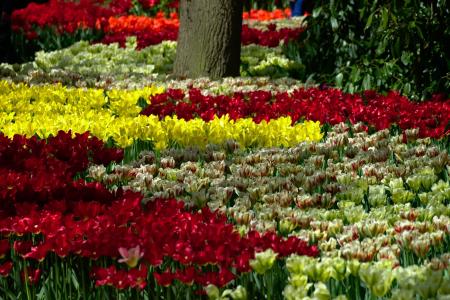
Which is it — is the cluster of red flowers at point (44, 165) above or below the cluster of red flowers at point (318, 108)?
above

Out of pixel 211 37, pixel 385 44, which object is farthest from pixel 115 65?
pixel 385 44

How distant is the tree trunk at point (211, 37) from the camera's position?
8.70m

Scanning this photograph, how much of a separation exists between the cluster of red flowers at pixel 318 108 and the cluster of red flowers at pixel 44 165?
1.54 meters

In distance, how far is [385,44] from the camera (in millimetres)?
7156

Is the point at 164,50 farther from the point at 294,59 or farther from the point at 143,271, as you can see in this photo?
the point at 143,271

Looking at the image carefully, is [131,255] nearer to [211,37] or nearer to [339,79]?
[339,79]

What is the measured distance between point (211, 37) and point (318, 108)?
258 centimetres

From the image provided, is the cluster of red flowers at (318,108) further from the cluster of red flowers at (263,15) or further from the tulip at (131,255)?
the cluster of red flowers at (263,15)

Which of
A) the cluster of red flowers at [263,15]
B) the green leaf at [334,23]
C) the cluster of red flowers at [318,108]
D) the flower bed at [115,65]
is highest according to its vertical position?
the green leaf at [334,23]

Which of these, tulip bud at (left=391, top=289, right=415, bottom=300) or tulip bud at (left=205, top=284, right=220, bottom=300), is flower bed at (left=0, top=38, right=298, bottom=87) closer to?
tulip bud at (left=205, top=284, right=220, bottom=300)

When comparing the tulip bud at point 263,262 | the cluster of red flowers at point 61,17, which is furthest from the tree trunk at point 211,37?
the tulip bud at point 263,262

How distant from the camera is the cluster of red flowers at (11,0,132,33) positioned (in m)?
13.0

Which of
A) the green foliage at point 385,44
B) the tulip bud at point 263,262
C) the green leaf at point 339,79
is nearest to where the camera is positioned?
the tulip bud at point 263,262

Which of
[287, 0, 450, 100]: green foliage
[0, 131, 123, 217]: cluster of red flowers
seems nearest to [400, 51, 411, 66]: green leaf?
[287, 0, 450, 100]: green foliage
